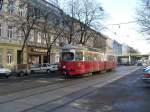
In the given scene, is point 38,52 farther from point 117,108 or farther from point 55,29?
point 117,108

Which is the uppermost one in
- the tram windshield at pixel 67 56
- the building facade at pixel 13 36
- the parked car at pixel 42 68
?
the building facade at pixel 13 36

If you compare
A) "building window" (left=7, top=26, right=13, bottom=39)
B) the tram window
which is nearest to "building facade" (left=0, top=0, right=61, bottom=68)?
"building window" (left=7, top=26, right=13, bottom=39)

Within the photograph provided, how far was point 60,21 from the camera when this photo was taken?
5303 cm

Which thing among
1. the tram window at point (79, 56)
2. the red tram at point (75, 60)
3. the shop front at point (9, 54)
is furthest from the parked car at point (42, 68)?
the tram window at point (79, 56)

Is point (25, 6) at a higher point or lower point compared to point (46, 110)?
higher

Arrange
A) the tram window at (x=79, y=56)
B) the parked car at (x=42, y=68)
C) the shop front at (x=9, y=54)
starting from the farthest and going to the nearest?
1. the parked car at (x=42, y=68)
2. the shop front at (x=9, y=54)
3. the tram window at (x=79, y=56)

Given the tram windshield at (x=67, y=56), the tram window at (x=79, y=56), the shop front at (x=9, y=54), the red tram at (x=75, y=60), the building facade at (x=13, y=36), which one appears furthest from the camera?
the shop front at (x=9, y=54)

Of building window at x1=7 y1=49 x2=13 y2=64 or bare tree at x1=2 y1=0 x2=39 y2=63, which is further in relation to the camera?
building window at x1=7 y1=49 x2=13 y2=64

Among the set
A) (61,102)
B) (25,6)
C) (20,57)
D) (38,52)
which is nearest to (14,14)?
(25,6)

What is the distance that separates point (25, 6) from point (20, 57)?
9.20 metres

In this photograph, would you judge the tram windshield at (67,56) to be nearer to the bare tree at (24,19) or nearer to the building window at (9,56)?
the bare tree at (24,19)

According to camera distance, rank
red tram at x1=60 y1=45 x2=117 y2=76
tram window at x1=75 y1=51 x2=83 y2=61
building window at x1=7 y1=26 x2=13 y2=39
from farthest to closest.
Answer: building window at x1=7 y1=26 x2=13 y2=39, tram window at x1=75 y1=51 x2=83 y2=61, red tram at x1=60 y1=45 x2=117 y2=76

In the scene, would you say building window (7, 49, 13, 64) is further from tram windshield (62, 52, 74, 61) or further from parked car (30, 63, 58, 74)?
tram windshield (62, 52, 74, 61)

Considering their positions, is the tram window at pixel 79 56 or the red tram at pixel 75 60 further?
the tram window at pixel 79 56
